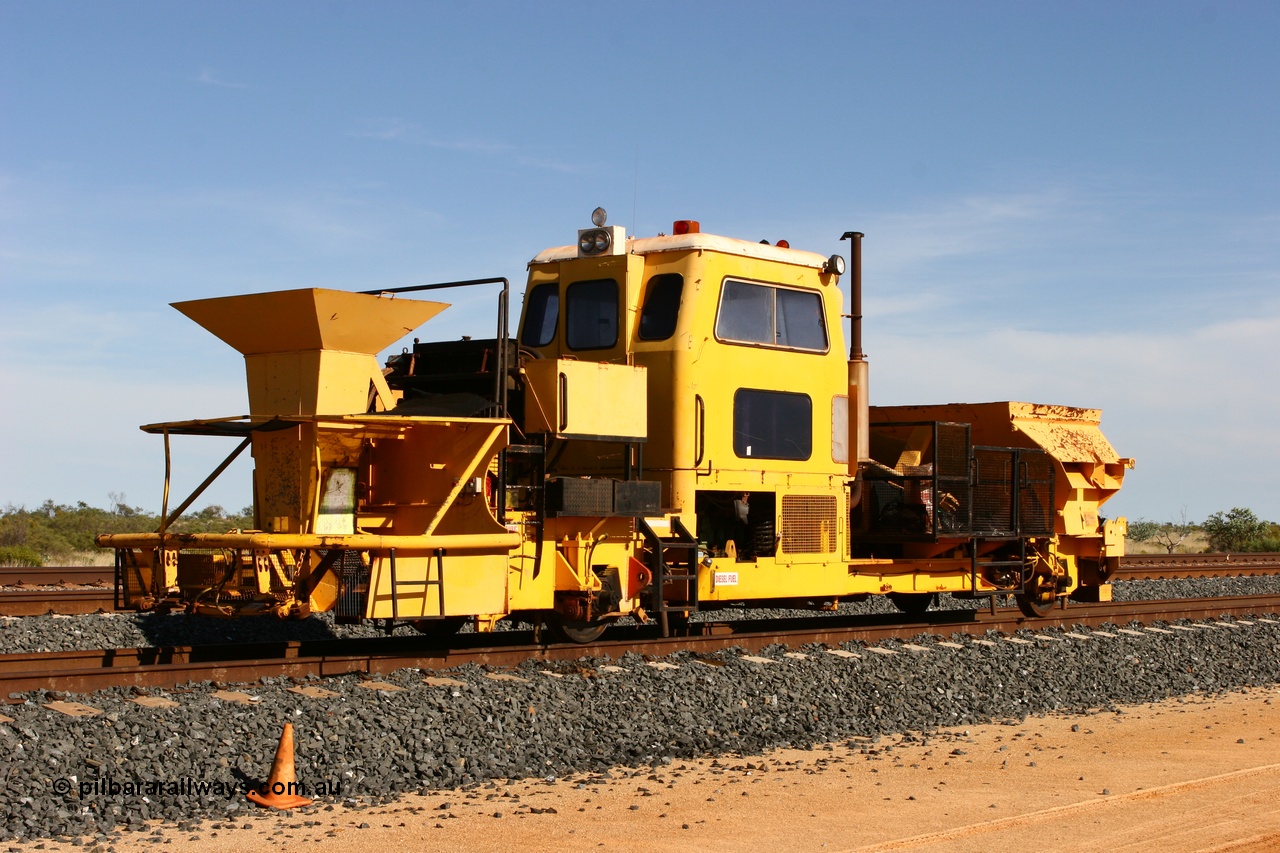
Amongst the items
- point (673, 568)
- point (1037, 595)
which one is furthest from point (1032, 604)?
point (673, 568)

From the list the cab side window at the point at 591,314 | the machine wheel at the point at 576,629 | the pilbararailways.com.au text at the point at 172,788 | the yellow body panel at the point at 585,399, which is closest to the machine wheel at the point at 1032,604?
the machine wheel at the point at 576,629

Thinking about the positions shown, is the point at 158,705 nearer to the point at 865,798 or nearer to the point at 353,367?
the point at 353,367

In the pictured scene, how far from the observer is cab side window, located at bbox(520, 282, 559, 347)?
11.9 meters

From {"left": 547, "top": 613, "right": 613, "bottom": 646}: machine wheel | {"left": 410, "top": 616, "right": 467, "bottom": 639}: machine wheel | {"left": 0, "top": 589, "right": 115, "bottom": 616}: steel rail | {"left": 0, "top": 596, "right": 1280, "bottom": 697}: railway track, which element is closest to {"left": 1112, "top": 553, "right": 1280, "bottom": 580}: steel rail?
{"left": 0, "top": 596, "right": 1280, "bottom": 697}: railway track

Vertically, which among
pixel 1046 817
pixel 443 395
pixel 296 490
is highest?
pixel 443 395

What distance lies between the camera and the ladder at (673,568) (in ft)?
34.3

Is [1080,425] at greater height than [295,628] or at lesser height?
greater

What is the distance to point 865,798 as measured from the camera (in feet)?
22.8

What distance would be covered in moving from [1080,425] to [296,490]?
969 cm

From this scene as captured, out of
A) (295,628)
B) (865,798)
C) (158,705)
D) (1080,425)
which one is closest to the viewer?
(865,798)

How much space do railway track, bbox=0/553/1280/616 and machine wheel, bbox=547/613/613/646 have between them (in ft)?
17.4

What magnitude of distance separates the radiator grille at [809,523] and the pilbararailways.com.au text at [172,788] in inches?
220

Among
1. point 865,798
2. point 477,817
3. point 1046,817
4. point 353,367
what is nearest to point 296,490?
point 353,367

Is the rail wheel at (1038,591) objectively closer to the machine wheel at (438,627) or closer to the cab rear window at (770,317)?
the cab rear window at (770,317)
